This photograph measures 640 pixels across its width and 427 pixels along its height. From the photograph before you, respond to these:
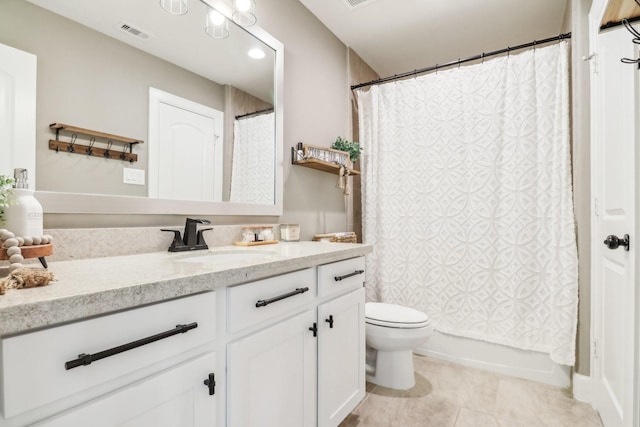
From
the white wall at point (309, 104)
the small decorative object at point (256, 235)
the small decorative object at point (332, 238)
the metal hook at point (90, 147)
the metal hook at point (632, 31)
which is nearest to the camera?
the metal hook at point (632, 31)

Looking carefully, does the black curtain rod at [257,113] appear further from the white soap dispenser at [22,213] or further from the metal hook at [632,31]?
the metal hook at [632,31]

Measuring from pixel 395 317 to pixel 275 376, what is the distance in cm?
108

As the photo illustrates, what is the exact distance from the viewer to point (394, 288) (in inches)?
98.3

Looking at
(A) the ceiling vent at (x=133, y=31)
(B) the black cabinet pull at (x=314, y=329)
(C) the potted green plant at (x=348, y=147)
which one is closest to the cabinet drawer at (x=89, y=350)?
(B) the black cabinet pull at (x=314, y=329)

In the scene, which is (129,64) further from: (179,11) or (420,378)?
(420,378)

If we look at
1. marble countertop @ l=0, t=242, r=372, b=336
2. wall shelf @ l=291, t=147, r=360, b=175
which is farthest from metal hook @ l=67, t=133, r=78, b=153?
wall shelf @ l=291, t=147, r=360, b=175

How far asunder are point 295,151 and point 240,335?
141cm

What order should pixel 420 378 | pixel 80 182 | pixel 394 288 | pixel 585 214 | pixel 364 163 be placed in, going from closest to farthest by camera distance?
pixel 80 182 → pixel 585 214 → pixel 420 378 → pixel 394 288 → pixel 364 163

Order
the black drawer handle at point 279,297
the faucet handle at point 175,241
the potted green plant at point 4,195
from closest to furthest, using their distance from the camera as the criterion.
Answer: the potted green plant at point 4,195
the black drawer handle at point 279,297
the faucet handle at point 175,241

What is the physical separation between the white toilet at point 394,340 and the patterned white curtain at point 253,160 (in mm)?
961

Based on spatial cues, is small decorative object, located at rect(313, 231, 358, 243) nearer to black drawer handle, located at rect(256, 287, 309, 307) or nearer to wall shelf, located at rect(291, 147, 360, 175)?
wall shelf, located at rect(291, 147, 360, 175)

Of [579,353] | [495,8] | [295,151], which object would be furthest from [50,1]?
[579,353]

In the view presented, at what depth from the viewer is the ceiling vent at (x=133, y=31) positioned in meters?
1.24

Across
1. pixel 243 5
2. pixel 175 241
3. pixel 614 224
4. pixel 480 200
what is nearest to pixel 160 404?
pixel 175 241
